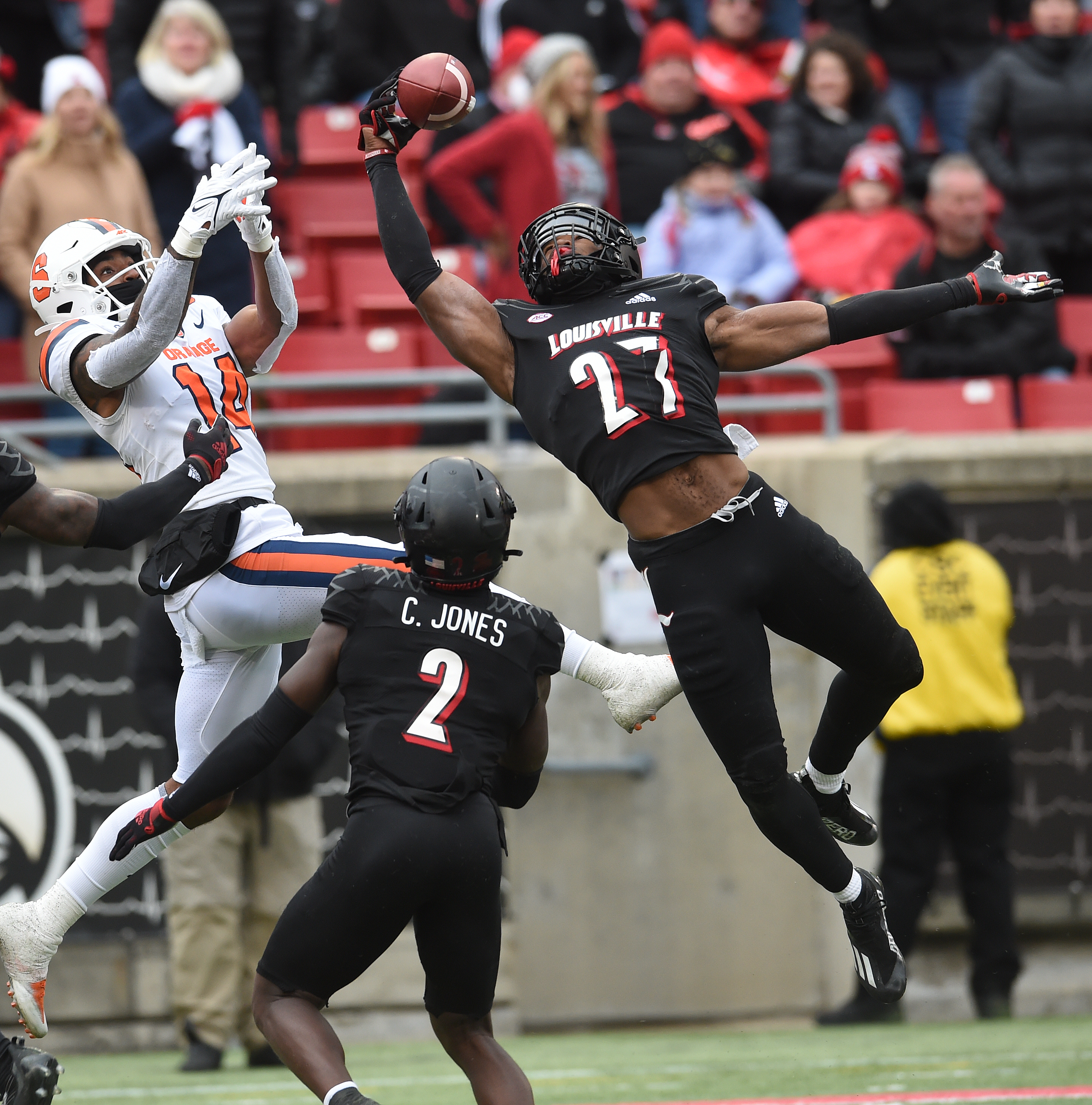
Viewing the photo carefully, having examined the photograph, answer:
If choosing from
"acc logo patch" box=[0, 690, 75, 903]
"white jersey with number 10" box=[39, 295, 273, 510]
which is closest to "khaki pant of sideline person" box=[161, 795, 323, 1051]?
"acc logo patch" box=[0, 690, 75, 903]

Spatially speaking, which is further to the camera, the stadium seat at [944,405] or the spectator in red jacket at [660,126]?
the spectator in red jacket at [660,126]

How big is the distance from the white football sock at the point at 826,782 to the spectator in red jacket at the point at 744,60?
608cm

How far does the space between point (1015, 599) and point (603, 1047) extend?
3.04 metres

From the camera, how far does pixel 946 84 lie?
11242 millimetres

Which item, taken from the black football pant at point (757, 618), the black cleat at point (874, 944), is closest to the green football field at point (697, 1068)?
the black cleat at point (874, 944)

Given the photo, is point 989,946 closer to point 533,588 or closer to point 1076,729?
point 1076,729

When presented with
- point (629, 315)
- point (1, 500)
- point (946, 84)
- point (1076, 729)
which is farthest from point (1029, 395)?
point (1, 500)

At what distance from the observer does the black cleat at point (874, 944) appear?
5.68m

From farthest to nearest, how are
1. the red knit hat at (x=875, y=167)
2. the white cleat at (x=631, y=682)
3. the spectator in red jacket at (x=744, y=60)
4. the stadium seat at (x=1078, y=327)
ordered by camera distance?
the spectator in red jacket at (x=744, y=60) < the stadium seat at (x=1078, y=327) < the red knit hat at (x=875, y=167) < the white cleat at (x=631, y=682)

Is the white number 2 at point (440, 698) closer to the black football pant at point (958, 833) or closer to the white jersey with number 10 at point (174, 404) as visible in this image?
the white jersey with number 10 at point (174, 404)

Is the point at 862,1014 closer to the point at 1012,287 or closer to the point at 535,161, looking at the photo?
the point at 535,161

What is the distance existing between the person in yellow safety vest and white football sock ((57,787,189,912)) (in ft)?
13.0

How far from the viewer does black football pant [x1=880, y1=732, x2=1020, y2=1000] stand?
8484 millimetres

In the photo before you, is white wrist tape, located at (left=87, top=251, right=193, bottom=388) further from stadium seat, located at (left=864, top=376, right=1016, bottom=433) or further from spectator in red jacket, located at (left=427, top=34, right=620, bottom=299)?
stadium seat, located at (left=864, top=376, right=1016, bottom=433)
